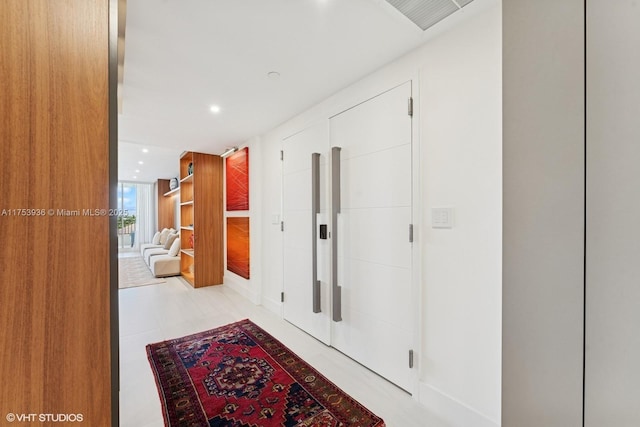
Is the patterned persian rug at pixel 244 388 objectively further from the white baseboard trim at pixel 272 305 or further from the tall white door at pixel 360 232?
the white baseboard trim at pixel 272 305

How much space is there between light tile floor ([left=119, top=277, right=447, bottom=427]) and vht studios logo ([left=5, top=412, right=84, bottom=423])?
1223 mm

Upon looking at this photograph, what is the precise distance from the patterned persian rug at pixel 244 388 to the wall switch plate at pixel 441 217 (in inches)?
50.0

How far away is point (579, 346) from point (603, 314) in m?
0.11

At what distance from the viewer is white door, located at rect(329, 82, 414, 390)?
1.82 m

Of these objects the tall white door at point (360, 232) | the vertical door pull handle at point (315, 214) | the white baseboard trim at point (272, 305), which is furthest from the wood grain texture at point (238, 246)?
the vertical door pull handle at point (315, 214)

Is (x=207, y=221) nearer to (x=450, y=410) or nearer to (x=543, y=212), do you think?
(x=450, y=410)

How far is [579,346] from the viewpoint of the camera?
667mm

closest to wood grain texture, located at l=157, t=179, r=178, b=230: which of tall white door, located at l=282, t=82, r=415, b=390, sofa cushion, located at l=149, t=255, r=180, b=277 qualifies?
sofa cushion, located at l=149, t=255, r=180, b=277

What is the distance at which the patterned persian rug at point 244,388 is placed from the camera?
1589 millimetres

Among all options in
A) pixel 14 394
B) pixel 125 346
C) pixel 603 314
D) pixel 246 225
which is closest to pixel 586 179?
pixel 603 314

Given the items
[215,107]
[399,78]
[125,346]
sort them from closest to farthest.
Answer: [399,78], [125,346], [215,107]

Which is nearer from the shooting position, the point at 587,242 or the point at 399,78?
the point at 587,242

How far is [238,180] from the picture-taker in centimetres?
418

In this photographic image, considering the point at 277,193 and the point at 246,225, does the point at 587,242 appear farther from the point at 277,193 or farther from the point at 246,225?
the point at 246,225
